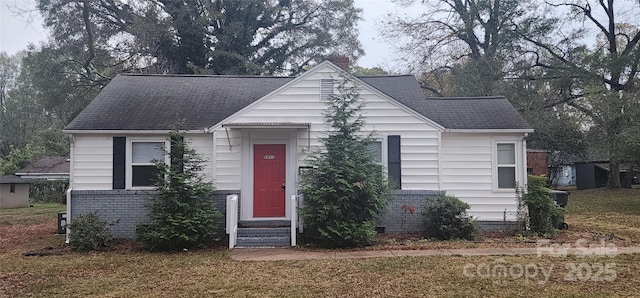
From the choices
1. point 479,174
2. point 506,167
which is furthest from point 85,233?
point 506,167

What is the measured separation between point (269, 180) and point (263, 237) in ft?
5.66

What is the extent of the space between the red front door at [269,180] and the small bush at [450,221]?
11.9 ft

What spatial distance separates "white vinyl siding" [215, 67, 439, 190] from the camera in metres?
11.1

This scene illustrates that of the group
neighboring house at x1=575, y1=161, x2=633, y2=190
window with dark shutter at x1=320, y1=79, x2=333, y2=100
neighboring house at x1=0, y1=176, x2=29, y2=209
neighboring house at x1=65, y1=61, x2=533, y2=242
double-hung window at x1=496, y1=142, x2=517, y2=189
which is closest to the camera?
neighboring house at x1=65, y1=61, x2=533, y2=242

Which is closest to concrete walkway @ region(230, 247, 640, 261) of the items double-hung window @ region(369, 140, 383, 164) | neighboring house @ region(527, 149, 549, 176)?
double-hung window @ region(369, 140, 383, 164)

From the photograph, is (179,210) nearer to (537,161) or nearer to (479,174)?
(479,174)

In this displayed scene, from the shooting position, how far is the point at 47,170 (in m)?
30.5

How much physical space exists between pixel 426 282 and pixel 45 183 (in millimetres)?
26499

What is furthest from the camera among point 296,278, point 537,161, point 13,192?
point 537,161

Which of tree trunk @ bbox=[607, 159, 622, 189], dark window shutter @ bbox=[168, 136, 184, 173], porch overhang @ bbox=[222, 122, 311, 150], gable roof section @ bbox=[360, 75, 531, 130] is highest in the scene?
gable roof section @ bbox=[360, 75, 531, 130]

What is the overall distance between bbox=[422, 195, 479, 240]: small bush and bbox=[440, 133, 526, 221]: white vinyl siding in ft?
4.35

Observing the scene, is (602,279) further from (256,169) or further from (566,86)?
(566,86)

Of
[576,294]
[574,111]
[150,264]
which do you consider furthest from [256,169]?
[574,111]

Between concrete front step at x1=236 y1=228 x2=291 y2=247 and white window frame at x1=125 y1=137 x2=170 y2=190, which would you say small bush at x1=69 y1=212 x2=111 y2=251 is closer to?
white window frame at x1=125 y1=137 x2=170 y2=190
